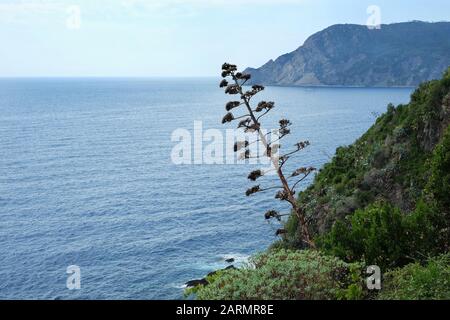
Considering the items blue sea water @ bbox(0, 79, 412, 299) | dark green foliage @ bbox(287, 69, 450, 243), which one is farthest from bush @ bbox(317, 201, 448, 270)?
blue sea water @ bbox(0, 79, 412, 299)

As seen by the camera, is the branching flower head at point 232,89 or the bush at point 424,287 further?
the branching flower head at point 232,89

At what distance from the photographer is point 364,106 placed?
181 meters

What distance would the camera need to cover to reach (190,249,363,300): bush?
1095 cm

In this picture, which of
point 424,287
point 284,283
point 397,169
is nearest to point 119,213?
point 397,169

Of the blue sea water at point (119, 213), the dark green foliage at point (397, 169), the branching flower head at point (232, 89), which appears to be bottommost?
the blue sea water at point (119, 213)

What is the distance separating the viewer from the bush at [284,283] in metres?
10.9

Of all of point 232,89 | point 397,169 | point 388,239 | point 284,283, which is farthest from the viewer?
point 397,169

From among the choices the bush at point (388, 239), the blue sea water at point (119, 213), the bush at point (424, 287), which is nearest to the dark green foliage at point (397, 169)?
the blue sea water at point (119, 213)

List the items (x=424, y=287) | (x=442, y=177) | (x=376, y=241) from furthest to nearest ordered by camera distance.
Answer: (x=442, y=177)
(x=376, y=241)
(x=424, y=287)

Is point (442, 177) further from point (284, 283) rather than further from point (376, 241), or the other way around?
point (284, 283)

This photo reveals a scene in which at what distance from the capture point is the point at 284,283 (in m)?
11.1

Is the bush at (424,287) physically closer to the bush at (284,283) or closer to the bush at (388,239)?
the bush at (284,283)

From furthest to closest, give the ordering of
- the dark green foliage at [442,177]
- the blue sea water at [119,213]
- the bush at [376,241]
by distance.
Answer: the blue sea water at [119,213] → the dark green foliage at [442,177] → the bush at [376,241]

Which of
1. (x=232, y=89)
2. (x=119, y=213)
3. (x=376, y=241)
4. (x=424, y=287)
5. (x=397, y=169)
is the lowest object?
(x=119, y=213)
